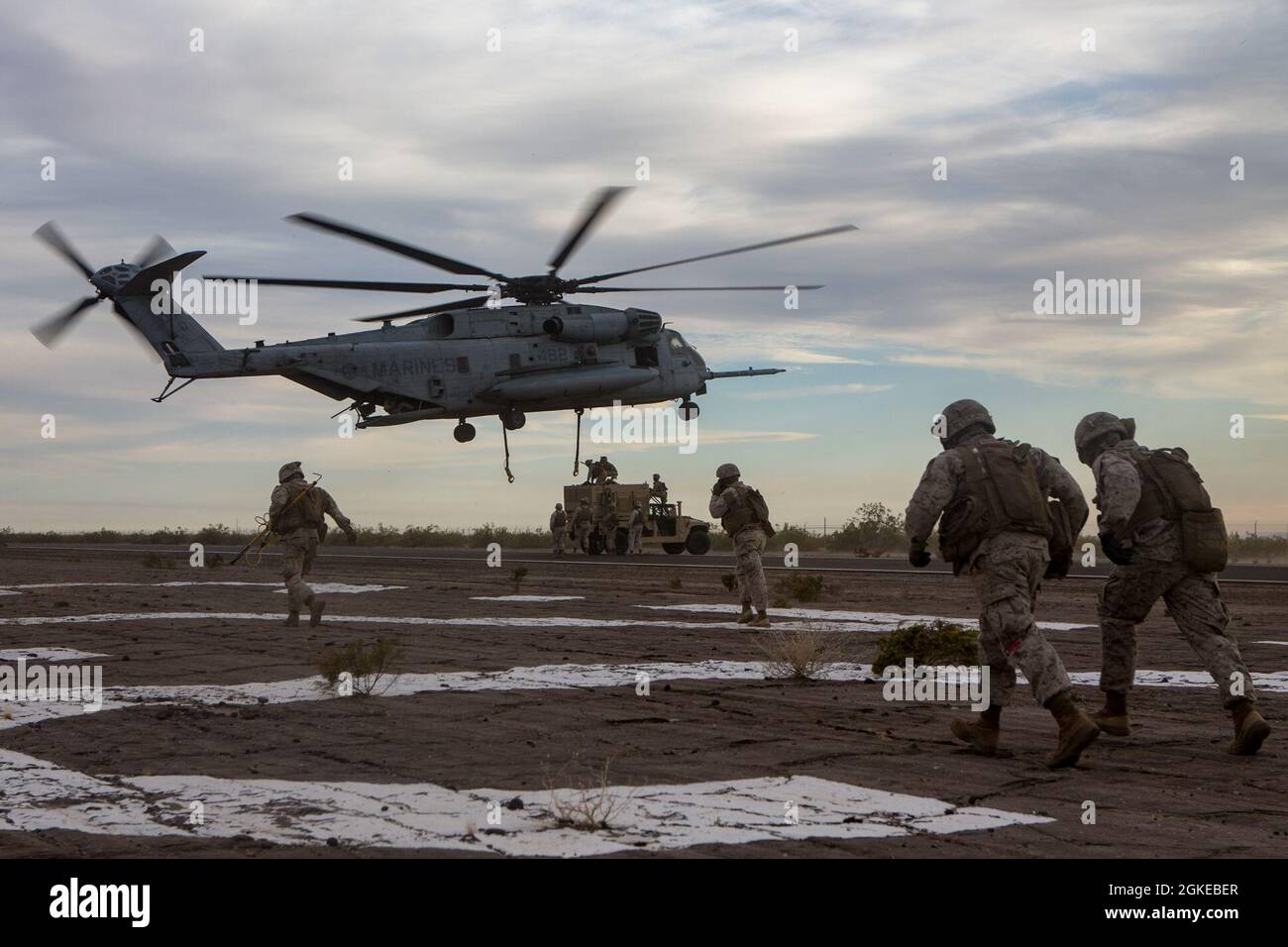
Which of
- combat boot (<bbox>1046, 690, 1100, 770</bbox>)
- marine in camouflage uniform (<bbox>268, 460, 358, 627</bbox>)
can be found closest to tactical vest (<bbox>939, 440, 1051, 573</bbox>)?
combat boot (<bbox>1046, 690, 1100, 770</bbox>)

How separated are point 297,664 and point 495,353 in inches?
785

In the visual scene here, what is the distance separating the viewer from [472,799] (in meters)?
6.42

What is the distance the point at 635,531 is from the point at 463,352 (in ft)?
36.1

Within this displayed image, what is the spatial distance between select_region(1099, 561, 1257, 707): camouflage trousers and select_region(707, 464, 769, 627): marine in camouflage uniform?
306 inches

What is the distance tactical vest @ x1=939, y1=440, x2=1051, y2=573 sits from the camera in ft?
26.4

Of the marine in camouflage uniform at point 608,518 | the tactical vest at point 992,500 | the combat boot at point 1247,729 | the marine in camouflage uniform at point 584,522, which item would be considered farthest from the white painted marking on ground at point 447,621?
the marine in camouflage uniform at point 584,522

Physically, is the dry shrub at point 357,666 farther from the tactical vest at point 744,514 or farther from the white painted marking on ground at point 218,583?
the white painted marking on ground at point 218,583

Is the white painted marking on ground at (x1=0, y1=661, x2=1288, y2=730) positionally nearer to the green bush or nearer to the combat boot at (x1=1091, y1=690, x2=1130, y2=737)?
the green bush

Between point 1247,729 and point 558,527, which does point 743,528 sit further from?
point 558,527

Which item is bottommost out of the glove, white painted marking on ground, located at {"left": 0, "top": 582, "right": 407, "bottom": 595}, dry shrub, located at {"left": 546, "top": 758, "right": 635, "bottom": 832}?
dry shrub, located at {"left": 546, "top": 758, "right": 635, "bottom": 832}

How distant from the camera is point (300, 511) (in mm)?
16219

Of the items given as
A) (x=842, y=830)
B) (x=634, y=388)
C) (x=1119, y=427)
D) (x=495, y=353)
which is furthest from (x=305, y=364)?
(x=842, y=830)

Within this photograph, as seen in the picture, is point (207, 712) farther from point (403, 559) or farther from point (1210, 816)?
point (403, 559)
